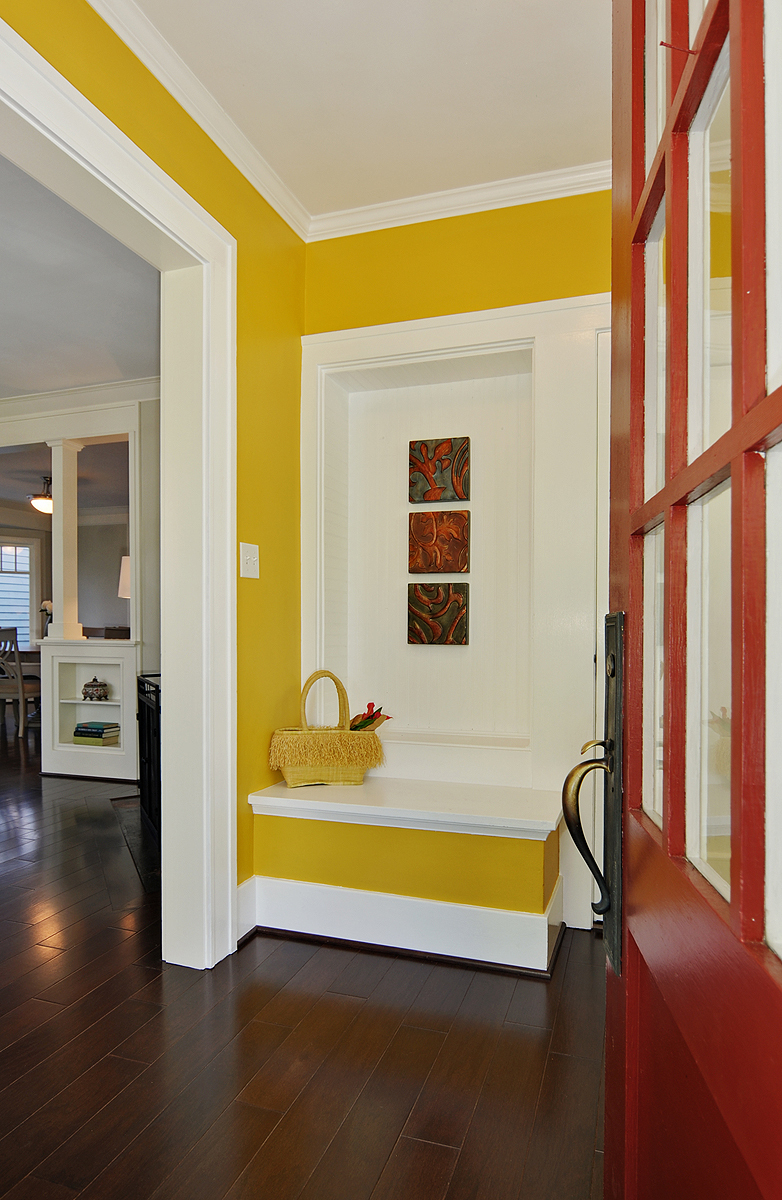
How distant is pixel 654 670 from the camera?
2.32ft

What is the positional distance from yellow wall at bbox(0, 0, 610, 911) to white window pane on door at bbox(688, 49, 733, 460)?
1.98 m

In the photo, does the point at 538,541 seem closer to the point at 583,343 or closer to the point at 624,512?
the point at 583,343

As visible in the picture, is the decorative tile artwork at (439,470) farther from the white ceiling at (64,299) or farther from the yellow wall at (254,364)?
the white ceiling at (64,299)

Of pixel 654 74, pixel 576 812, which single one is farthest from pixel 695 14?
pixel 576 812

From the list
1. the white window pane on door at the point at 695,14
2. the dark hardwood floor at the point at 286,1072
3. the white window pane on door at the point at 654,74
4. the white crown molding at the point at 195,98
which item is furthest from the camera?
the white crown molding at the point at 195,98

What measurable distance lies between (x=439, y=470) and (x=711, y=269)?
2.68m

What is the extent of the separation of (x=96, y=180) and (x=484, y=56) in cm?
121

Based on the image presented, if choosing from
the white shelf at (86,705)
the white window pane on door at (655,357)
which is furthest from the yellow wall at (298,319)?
the white shelf at (86,705)

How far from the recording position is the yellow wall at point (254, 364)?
200 centimetres

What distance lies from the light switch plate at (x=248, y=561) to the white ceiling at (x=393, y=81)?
4.47 ft

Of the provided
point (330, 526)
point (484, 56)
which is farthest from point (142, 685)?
point (484, 56)

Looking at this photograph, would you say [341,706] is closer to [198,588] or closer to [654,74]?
[198,588]

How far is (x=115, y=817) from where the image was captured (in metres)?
4.12

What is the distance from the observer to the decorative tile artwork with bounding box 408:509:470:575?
313 centimetres
